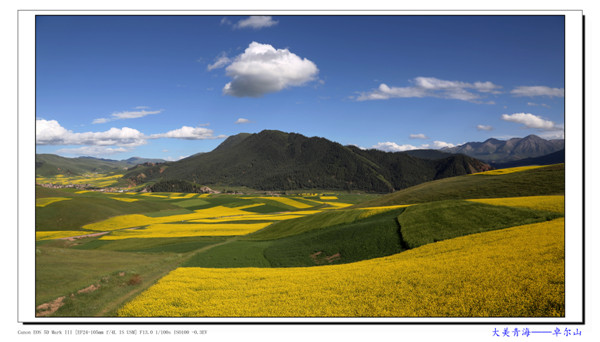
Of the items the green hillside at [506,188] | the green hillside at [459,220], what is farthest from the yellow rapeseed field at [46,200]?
the green hillside at [506,188]

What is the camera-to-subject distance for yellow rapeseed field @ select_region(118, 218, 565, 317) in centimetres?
1061

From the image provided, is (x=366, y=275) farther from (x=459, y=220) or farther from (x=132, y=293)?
(x=459, y=220)

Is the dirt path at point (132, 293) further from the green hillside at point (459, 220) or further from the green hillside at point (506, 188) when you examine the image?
the green hillside at point (506, 188)

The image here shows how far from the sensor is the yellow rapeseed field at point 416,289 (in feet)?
34.8

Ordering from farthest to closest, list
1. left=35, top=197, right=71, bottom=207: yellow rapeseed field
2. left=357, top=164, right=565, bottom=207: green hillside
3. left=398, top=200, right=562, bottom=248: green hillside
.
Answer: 1. left=35, top=197, right=71, bottom=207: yellow rapeseed field
2. left=357, top=164, right=565, bottom=207: green hillside
3. left=398, top=200, right=562, bottom=248: green hillside

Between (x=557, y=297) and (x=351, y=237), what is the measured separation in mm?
23064

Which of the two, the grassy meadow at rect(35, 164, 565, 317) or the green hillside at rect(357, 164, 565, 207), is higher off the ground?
the green hillside at rect(357, 164, 565, 207)

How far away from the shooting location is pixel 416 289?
12766mm

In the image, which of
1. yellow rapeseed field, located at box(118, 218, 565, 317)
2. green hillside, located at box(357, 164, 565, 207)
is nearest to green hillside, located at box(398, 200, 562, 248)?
yellow rapeseed field, located at box(118, 218, 565, 317)

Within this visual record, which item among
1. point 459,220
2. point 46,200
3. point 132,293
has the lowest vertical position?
point 132,293

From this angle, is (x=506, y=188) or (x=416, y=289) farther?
(x=506, y=188)

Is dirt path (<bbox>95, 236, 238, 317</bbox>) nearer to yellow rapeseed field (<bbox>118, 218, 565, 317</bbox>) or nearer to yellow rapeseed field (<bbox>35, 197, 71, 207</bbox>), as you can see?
yellow rapeseed field (<bbox>118, 218, 565, 317</bbox>)

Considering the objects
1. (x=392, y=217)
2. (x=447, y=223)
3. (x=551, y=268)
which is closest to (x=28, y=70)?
(x=551, y=268)

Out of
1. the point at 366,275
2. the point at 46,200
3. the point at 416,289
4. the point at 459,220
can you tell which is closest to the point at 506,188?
the point at 459,220
